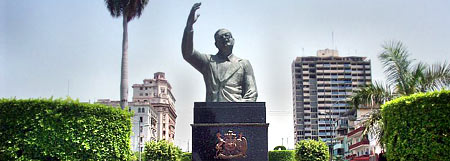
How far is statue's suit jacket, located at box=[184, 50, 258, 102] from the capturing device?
1905 centimetres

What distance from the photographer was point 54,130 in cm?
1598

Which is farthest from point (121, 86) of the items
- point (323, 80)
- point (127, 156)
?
point (323, 80)

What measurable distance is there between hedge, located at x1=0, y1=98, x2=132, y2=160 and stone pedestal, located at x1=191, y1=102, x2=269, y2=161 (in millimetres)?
2802

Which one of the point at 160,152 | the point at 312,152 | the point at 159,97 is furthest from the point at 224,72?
the point at 159,97

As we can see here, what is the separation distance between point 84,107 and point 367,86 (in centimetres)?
1195

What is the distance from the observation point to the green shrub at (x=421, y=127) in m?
15.3

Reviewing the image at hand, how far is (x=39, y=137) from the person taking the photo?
15812 mm

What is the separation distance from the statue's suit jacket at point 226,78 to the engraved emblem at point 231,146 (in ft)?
5.57

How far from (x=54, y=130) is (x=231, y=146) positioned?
548cm

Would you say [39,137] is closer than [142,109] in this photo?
Yes

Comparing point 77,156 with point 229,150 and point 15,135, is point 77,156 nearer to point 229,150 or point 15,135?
point 15,135

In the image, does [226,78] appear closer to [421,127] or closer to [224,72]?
[224,72]

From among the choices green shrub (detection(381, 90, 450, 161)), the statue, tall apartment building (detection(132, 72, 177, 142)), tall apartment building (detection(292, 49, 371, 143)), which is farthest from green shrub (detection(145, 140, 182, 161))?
tall apartment building (detection(292, 49, 371, 143))

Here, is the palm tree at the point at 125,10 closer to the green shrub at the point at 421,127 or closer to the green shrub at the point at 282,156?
the green shrub at the point at 421,127
